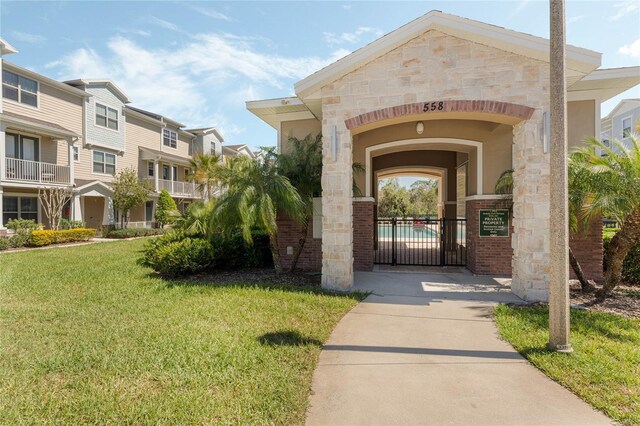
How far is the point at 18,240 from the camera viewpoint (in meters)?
15.1

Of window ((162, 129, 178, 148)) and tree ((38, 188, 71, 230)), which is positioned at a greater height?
window ((162, 129, 178, 148))

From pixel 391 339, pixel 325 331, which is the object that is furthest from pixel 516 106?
pixel 325 331

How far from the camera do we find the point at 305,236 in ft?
29.9

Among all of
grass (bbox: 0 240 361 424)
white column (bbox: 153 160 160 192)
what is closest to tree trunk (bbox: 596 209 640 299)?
grass (bbox: 0 240 361 424)

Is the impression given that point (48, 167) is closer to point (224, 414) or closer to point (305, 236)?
point (305, 236)

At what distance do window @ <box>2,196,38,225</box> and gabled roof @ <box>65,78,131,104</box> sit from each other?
25.4 ft

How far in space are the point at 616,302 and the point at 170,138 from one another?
99.7 ft

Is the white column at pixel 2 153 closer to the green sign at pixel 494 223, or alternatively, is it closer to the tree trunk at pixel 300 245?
the tree trunk at pixel 300 245

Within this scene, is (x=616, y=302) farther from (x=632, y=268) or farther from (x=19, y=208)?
(x=19, y=208)

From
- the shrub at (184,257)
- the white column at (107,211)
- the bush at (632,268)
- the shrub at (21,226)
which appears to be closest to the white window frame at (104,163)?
the white column at (107,211)

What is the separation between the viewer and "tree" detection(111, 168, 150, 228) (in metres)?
21.0

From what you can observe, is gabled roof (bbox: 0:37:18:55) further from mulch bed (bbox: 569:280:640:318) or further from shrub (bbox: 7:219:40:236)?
mulch bed (bbox: 569:280:640:318)

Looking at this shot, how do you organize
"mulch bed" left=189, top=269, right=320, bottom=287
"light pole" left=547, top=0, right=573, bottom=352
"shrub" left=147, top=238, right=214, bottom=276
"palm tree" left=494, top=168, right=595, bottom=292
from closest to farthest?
1. "light pole" left=547, top=0, right=573, bottom=352
2. "palm tree" left=494, top=168, right=595, bottom=292
3. "mulch bed" left=189, top=269, right=320, bottom=287
4. "shrub" left=147, top=238, right=214, bottom=276

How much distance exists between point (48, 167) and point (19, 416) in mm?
19974
